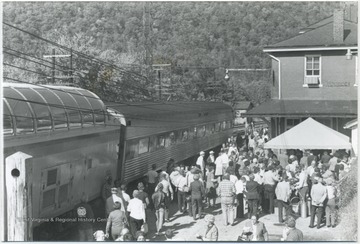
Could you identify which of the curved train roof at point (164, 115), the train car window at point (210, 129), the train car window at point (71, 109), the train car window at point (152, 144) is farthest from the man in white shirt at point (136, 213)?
the train car window at point (210, 129)

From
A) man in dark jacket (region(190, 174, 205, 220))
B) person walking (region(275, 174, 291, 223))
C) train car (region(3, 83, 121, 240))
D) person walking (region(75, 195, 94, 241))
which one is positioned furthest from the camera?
man in dark jacket (region(190, 174, 205, 220))

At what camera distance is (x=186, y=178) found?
13008 millimetres

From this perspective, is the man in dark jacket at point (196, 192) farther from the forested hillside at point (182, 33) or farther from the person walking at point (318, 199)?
the forested hillside at point (182, 33)

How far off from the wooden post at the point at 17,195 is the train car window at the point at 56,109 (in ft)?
9.22

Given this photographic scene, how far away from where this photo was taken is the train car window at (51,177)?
33.6ft

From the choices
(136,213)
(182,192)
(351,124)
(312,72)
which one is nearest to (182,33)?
(312,72)

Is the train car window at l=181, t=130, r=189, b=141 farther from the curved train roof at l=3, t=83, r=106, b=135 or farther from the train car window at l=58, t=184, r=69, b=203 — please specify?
the train car window at l=58, t=184, r=69, b=203

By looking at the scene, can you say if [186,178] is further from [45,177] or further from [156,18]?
[156,18]

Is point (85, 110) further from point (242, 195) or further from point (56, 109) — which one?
point (242, 195)

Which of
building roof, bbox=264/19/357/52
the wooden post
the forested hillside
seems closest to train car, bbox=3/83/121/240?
the wooden post

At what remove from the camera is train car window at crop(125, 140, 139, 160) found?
14.3m

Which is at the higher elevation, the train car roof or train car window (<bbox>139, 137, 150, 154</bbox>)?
the train car roof

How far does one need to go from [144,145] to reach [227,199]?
165 inches

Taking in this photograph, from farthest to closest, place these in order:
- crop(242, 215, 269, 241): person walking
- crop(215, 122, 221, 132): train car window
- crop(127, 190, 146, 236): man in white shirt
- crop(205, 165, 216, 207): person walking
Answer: crop(215, 122, 221, 132): train car window
crop(205, 165, 216, 207): person walking
crop(127, 190, 146, 236): man in white shirt
crop(242, 215, 269, 241): person walking
